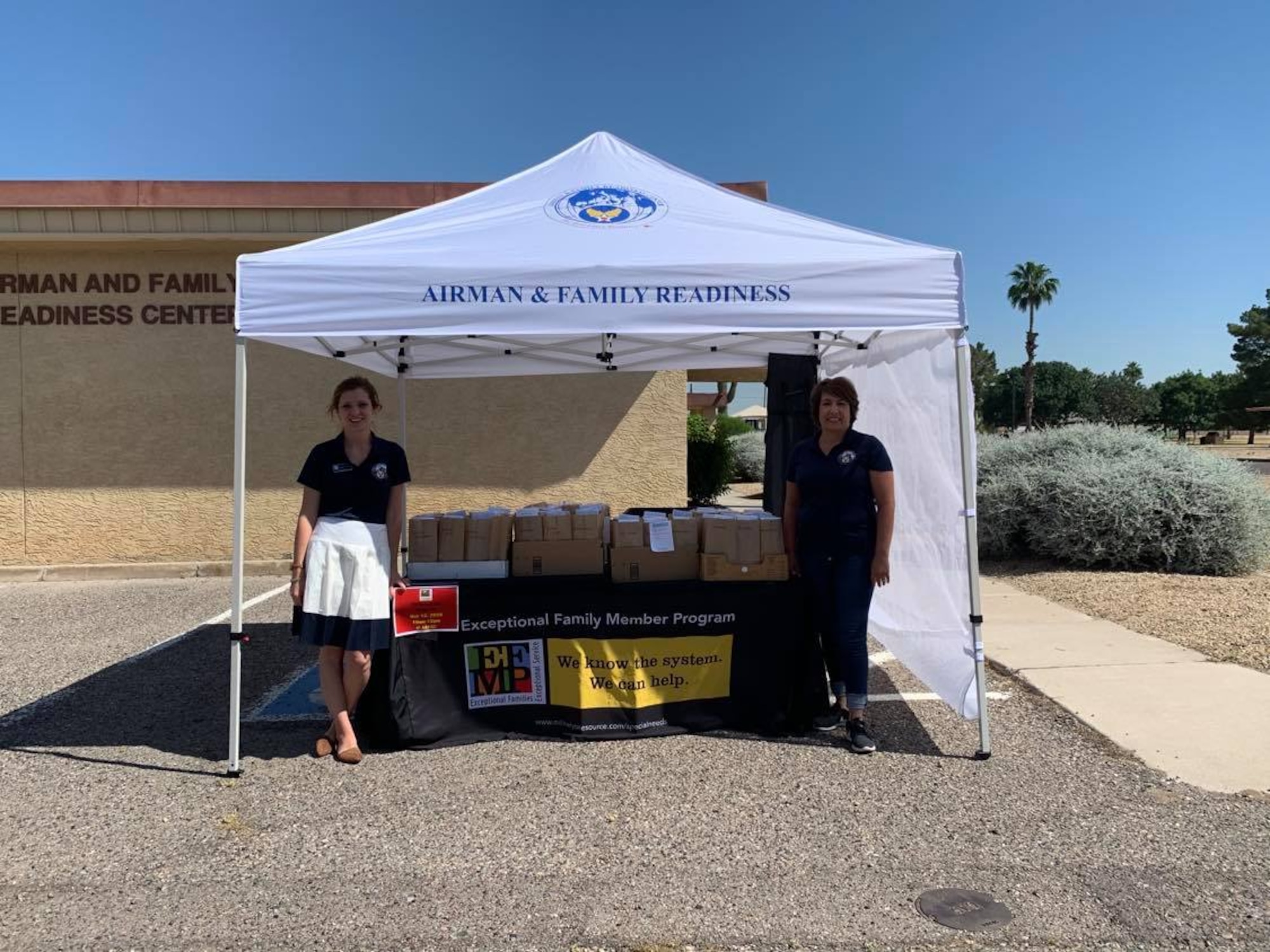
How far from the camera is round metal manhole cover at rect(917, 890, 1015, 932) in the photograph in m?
2.69

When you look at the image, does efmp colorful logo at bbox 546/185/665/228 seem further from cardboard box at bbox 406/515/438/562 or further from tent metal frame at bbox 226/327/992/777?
cardboard box at bbox 406/515/438/562

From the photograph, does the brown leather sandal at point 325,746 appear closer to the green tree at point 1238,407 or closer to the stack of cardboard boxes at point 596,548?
the stack of cardboard boxes at point 596,548

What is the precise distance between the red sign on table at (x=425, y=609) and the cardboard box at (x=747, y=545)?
Answer: 1.45m

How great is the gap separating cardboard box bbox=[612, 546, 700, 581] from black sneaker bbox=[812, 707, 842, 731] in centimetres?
107

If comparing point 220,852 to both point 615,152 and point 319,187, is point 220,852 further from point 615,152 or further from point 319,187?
point 319,187

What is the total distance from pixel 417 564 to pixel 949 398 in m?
2.87

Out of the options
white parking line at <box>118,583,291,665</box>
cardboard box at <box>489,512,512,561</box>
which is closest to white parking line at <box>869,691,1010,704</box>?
cardboard box at <box>489,512,512,561</box>

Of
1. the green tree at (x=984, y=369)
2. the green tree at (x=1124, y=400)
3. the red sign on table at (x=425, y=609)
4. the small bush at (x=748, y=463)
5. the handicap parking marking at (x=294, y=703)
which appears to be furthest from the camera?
the green tree at (x=984, y=369)

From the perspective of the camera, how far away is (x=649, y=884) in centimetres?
295

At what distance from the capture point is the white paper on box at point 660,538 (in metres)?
4.34

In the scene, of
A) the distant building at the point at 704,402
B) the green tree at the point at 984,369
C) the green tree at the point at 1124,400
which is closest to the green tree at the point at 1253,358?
the green tree at the point at 1124,400

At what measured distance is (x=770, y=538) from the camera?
435 centimetres

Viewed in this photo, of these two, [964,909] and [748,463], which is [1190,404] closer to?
[748,463]

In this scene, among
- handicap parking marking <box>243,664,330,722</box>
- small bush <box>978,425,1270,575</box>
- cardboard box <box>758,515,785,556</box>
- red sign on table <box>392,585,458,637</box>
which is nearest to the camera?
red sign on table <box>392,585,458,637</box>
